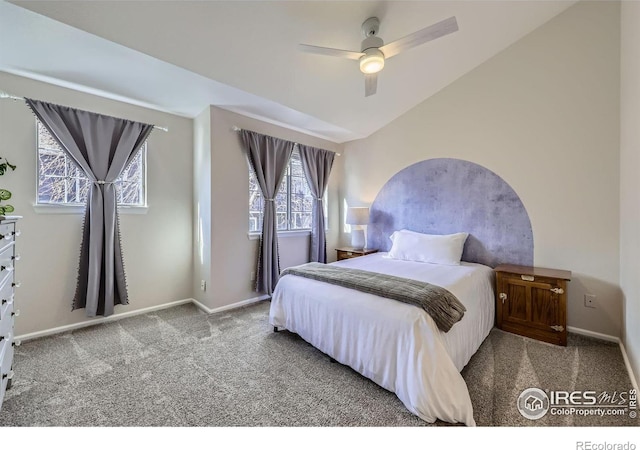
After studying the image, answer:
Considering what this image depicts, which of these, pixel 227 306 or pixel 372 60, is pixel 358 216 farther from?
pixel 372 60

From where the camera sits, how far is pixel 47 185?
2543mm

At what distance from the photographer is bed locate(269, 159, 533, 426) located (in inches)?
60.0

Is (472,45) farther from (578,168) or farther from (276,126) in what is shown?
(276,126)

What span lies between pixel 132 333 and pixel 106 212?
127 cm

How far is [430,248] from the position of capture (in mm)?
3113

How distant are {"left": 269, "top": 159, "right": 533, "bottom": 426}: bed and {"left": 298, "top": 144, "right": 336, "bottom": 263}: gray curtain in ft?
2.67

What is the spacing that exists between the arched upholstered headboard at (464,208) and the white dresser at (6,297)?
3.81 meters

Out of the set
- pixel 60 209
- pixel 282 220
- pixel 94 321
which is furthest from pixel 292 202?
pixel 94 321

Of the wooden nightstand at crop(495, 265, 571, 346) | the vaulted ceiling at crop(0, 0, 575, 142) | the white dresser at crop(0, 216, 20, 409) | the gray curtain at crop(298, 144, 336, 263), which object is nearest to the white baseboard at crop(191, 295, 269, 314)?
the gray curtain at crop(298, 144, 336, 263)

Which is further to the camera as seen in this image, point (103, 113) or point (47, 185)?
point (103, 113)

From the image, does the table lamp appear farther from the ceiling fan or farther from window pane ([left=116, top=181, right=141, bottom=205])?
window pane ([left=116, top=181, right=141, bottom=205])

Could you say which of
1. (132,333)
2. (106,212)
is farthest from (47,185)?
(132,333)

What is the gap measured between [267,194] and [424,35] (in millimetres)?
2459
